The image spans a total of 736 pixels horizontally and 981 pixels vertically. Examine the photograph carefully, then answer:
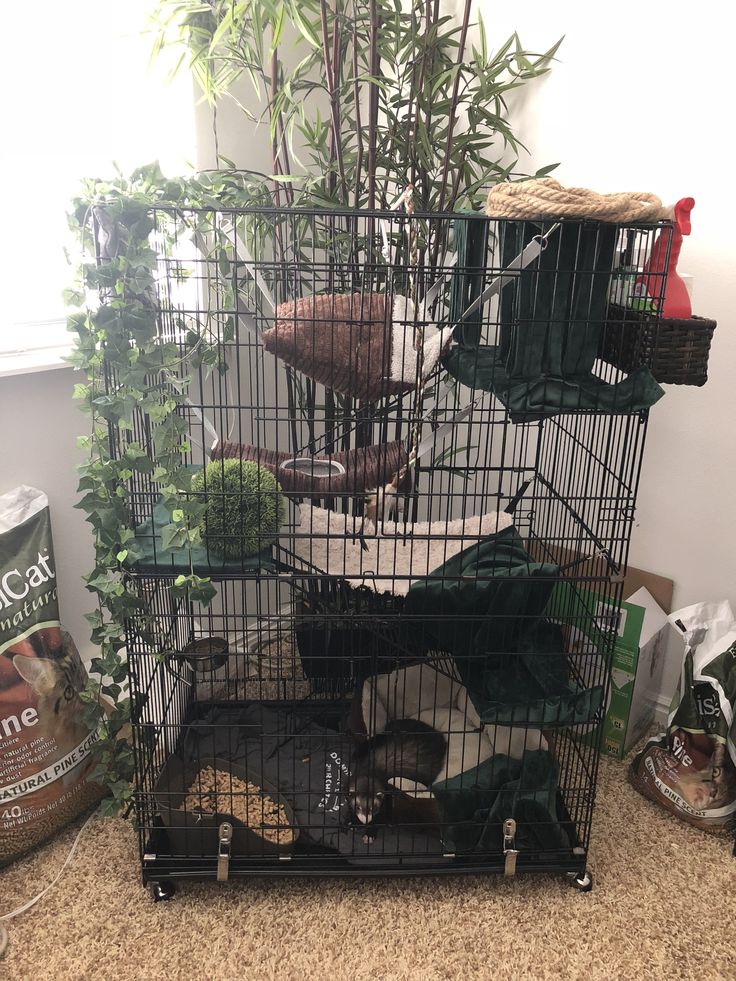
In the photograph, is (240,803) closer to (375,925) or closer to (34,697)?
(375,925)

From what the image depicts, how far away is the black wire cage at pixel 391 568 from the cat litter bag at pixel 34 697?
0.56ft

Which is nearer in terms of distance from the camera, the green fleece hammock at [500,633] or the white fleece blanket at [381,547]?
the green fleece hammock at [500,633]

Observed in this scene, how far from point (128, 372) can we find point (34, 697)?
711 millimetres

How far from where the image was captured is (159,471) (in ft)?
4.30

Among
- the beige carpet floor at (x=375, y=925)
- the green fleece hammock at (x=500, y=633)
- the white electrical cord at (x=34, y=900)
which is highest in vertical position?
the green fleece hammock at (x=500, y=633)

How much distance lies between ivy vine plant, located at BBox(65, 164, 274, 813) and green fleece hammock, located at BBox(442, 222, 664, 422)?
1.63 ft

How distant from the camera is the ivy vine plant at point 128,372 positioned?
4.00 feet

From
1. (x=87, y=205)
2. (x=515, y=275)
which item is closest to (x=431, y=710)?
(x=515, y=275)

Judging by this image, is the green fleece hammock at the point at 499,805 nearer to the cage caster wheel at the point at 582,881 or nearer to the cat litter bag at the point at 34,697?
the cage caster wheel at the point at 582,881

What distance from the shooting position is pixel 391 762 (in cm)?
164

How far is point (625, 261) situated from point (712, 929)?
1.25 m

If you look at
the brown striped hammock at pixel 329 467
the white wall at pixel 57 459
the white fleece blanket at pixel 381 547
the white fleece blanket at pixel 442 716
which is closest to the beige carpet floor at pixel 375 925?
the white fleece blanket at pixel 442 716

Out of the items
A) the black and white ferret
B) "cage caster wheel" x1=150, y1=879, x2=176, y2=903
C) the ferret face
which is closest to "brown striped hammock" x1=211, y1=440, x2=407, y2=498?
the black and white ferret

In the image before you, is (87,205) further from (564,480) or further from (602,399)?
Result: (564,480)
